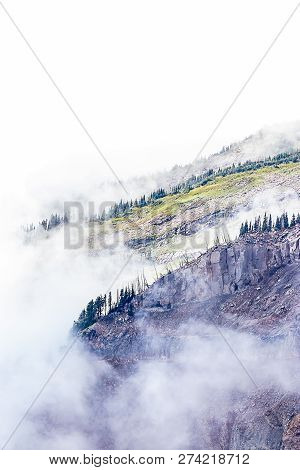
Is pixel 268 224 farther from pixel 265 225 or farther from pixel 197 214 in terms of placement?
pixel 197 214

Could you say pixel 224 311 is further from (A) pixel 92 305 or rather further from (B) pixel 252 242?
(A) pixel 92 305

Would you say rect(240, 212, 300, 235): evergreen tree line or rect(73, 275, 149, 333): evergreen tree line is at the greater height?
rect(240, 212, 300, 235): evergreen tree line

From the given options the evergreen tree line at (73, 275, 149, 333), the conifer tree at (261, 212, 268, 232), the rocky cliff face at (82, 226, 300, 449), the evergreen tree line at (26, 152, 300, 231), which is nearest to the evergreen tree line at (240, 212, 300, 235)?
the conifer tree at (261, 212, 268, 232)

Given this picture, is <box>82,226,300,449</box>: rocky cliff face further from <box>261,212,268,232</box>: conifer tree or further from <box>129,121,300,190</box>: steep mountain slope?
<box>129,121,300,190</box>: steep mountain slope

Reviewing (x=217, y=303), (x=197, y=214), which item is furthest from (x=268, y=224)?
(x=197, y=214)

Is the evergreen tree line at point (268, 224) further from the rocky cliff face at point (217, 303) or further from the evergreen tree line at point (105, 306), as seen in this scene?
the evergreen tree line at point (105, 306)

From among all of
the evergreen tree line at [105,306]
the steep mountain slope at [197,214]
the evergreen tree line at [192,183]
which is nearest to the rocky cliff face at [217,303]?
the evergreen tree line at [105,306]

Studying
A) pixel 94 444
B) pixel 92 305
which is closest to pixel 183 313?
pixel 92 305
